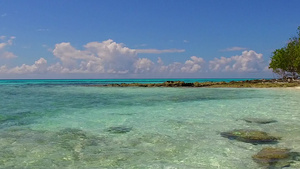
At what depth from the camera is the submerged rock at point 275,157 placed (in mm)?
7206

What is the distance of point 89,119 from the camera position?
1529 cm

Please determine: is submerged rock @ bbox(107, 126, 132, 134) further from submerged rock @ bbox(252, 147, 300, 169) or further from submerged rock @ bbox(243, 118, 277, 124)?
submerged rock @ bbox(243, 118, 277, 124)

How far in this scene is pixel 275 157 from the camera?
768 cm

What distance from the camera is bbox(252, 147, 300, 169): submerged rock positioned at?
7.21 metres

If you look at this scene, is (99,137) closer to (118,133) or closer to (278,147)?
(118,133)

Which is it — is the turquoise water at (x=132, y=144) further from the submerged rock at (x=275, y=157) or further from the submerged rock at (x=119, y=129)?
the submerged rock at (x=275, y=157)

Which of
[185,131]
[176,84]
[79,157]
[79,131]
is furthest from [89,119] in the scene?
[176,84]

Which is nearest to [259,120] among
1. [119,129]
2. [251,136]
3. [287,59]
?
[251,136]

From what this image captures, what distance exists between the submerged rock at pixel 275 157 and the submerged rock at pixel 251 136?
122 centimetres

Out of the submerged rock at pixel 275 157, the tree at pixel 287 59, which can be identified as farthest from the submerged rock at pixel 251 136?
the tree at pixel 287 59

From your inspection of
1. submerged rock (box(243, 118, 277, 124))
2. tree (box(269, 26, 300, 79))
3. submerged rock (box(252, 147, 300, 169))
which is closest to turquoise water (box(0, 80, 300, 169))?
submerged rock (box(252, 147, 300, 169))

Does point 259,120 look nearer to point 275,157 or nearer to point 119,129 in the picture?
point 275,157

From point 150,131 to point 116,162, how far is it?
173 inches

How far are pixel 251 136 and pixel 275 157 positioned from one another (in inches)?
110
